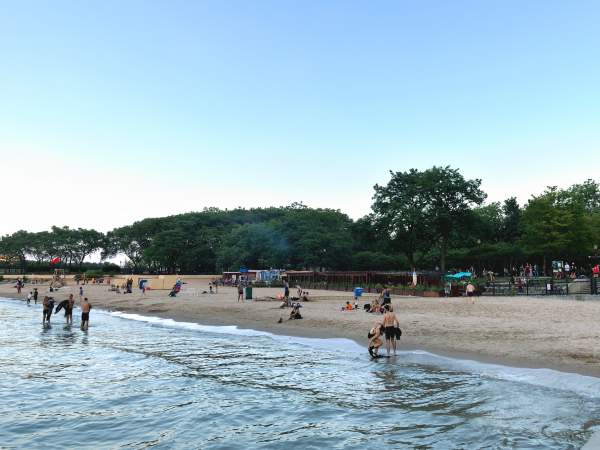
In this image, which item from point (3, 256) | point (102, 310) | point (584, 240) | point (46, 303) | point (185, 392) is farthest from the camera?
point (3, 256)

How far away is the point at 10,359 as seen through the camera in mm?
19531

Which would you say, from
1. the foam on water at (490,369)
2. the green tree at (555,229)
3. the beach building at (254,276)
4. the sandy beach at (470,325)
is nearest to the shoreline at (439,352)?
the sandy beach at (470,325)

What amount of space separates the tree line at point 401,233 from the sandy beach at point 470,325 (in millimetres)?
29083

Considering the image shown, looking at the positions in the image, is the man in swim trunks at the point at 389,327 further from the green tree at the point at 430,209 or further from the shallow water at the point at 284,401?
the green tree at the point at 430,209

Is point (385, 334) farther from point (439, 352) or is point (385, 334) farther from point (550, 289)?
point (550, 289)

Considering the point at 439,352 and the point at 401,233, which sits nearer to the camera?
the point at 439,352

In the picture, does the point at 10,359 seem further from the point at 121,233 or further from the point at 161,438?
the point at 121,233

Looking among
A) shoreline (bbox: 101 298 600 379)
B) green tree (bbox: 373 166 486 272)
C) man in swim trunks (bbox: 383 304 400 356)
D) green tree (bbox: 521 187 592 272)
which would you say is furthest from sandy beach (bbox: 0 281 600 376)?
green tree (bbox: 521 187 592 272)

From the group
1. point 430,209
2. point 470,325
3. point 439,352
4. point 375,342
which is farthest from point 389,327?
point 430,209

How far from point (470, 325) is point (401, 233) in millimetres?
41634

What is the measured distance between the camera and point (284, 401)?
12867 mm

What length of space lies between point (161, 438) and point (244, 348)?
1116 cm

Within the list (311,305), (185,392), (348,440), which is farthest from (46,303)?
(348,440)

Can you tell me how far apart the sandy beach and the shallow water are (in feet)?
5.87
